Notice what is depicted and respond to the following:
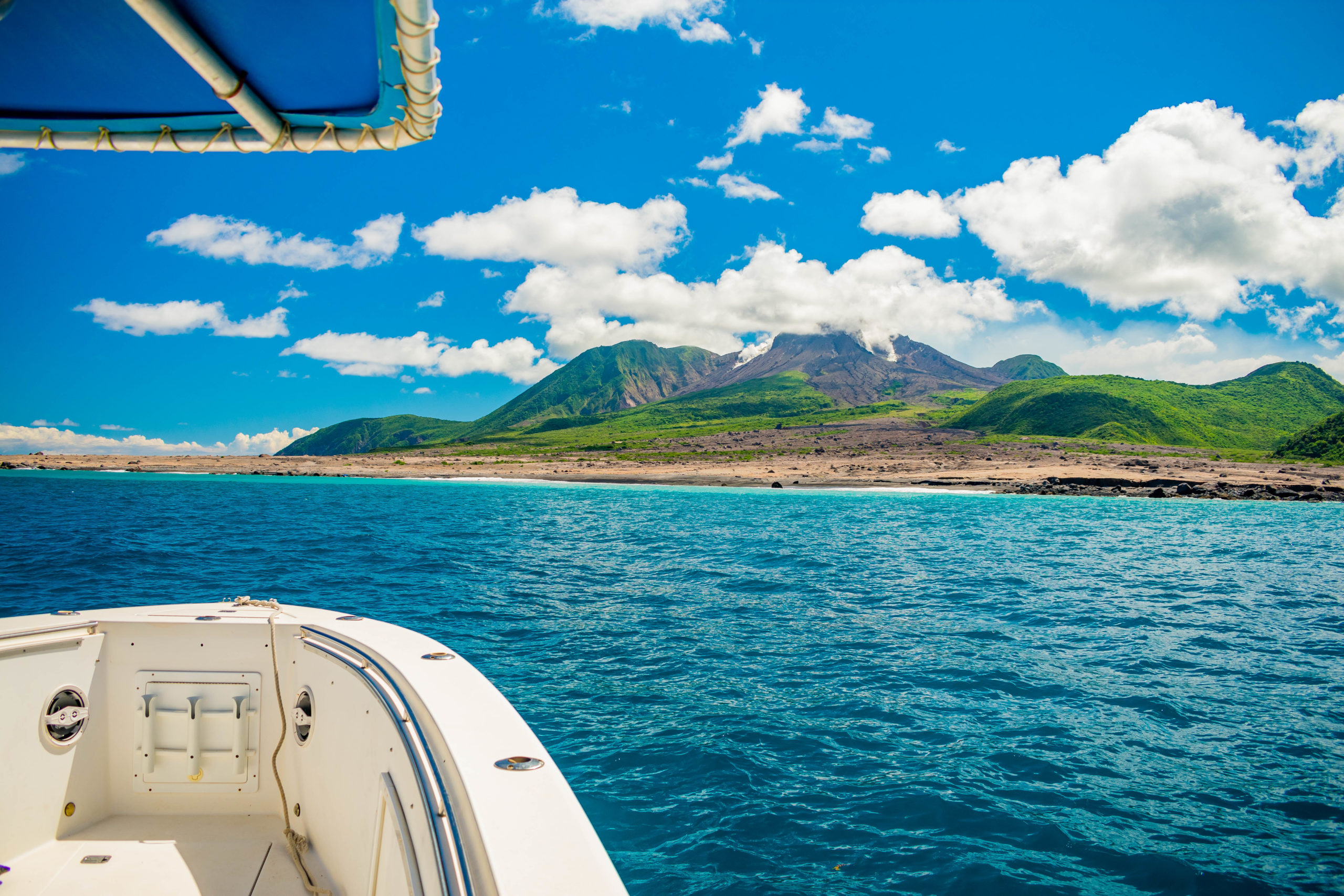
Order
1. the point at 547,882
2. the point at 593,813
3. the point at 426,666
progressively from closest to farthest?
the point at 547,882, the point at 426,666, the point at 593,813

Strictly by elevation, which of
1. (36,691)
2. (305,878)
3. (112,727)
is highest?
(36,691)

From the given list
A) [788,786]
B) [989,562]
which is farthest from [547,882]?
[989,562]

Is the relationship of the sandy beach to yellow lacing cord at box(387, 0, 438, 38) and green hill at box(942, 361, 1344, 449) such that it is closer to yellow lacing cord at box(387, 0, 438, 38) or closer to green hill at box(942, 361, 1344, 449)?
green hill at box(942, 361, 1344, 449)

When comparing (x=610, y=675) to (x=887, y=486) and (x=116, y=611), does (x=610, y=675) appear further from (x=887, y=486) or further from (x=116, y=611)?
(x=887, y=486)

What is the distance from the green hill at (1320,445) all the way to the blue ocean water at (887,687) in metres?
90.1

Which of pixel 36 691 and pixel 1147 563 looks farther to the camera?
pixel 1147 563

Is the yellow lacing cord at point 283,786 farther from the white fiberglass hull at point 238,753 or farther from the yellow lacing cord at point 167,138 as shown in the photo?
the yellow lacing cord at point 167,138

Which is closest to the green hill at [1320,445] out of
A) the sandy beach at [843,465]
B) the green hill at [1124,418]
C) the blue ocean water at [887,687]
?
the sandy beach at [843,465]

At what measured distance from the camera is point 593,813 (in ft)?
24.1

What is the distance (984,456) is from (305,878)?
11899 cm

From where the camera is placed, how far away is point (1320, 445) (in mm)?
98750

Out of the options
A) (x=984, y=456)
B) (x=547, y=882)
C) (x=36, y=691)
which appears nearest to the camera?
(x=547, y=882)

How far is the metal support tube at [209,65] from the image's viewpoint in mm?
3549

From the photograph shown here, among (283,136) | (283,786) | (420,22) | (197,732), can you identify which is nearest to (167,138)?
(283,136)
